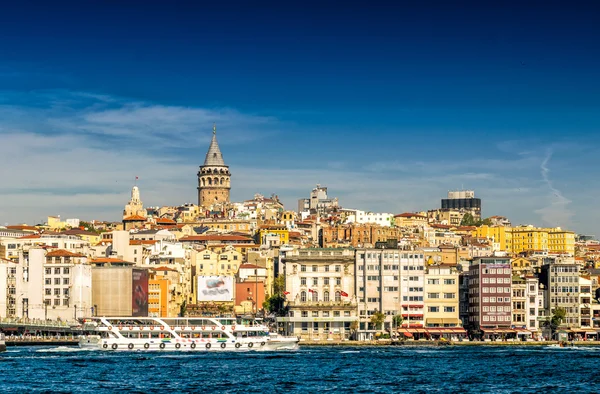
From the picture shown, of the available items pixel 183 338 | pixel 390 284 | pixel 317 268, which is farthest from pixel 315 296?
pixel 183 338

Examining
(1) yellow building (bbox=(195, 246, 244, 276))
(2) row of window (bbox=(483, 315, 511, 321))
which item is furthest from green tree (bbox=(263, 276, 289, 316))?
(2) row of window (bbox=(483, 315, 511, 321))

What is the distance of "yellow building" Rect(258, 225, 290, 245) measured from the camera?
582 feet

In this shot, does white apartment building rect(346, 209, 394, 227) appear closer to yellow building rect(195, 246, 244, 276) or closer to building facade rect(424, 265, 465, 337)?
yellow building rect(195, 246, 244, 276)

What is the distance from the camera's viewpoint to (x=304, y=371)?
77750 mm

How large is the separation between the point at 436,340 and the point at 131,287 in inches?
1298

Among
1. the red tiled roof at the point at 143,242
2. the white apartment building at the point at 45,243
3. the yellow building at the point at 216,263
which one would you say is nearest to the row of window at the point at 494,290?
the yellow building at the point at 216,263


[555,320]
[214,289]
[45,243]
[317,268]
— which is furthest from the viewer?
[45,243]

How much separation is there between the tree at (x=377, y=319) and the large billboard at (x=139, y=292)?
25371mm

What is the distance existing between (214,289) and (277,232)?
40.1m

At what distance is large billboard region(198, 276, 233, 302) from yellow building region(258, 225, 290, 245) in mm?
34986

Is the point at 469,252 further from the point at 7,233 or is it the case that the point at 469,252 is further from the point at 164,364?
the point at 164,364

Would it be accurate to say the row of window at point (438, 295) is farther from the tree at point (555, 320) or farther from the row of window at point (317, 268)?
the tree at point (555, 320)

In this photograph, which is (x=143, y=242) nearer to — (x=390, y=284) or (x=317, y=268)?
(x=317, y=268)

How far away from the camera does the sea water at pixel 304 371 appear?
6712 cm
